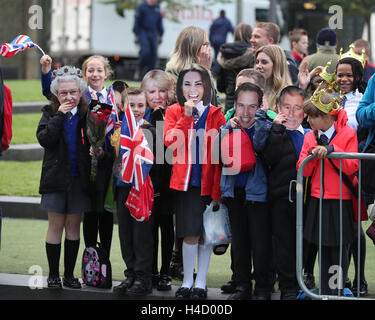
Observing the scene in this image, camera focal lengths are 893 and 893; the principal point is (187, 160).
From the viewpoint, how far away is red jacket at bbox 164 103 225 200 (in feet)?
23.5

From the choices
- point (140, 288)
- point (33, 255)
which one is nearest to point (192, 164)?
point (140, 288)

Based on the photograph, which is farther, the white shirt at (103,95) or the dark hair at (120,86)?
the white shirt at (103,95)

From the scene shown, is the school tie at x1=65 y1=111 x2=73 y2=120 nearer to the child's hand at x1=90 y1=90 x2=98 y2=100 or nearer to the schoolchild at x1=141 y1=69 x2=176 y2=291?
the child's hand at x1=90 y1=90 x2=98 y2=100

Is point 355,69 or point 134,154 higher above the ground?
point 355,69

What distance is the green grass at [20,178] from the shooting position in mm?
11871

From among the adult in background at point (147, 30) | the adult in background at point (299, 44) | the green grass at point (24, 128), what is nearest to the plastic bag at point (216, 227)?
the adult in background at point (299, 44)

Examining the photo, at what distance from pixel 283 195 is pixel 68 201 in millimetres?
1836

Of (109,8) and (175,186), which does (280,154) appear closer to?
(175,186)

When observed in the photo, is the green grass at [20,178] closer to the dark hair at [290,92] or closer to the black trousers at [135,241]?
the black trousers at [135,241]

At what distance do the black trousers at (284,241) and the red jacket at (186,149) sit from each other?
1.69ft

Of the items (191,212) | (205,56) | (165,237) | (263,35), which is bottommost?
(165,237)

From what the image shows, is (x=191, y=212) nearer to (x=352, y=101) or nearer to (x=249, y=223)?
(x=249, y=223)

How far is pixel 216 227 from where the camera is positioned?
23.3 ft
